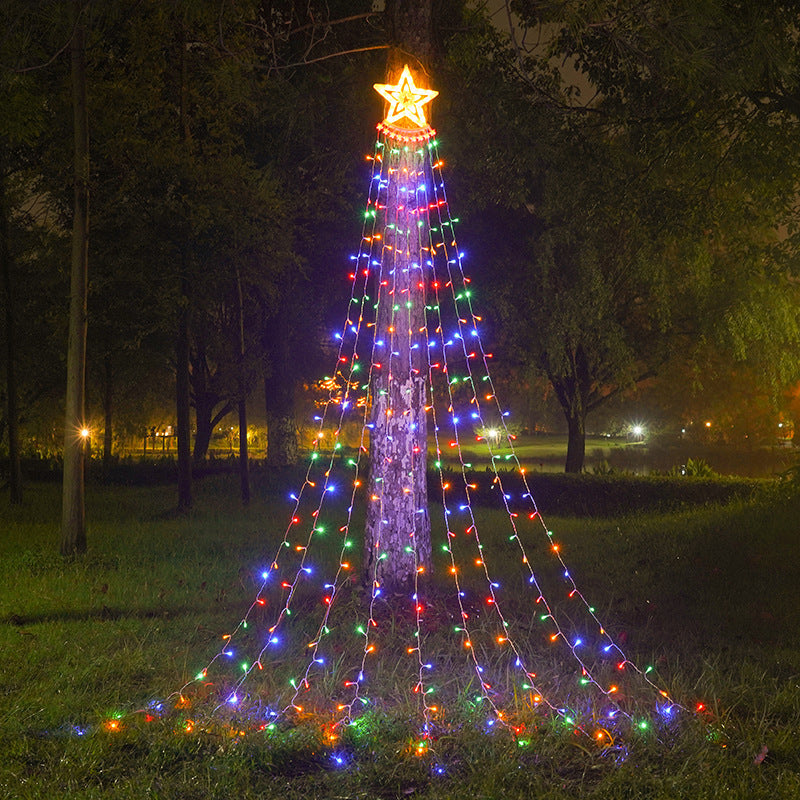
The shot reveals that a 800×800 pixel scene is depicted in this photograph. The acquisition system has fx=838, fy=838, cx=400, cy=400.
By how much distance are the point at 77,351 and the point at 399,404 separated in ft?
17.9

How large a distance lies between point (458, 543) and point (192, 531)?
4.55 meters

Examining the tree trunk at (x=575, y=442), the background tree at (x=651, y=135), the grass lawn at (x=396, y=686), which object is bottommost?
the grass lawn at (x=396, y=686)

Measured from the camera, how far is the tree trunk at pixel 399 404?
25.6ft

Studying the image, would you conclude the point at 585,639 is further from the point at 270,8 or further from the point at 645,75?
the point at 270,8

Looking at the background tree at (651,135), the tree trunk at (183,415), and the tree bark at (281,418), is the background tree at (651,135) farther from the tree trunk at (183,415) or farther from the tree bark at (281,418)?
the tree bark at (281,418)

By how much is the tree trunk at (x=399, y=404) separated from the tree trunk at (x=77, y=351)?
5.04 metres

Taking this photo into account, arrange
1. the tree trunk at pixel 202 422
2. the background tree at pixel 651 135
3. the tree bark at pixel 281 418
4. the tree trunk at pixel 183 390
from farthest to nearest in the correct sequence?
the tree trunk at pixel 202 422
the tree bark at pixel 281 418
the tree trunk at pixel 183 390
the background tree at pixel 651 135

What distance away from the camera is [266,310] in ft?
77.5

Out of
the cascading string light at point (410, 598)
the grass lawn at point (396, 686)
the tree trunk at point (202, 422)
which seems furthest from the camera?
the tree trunk at point (202, 422)

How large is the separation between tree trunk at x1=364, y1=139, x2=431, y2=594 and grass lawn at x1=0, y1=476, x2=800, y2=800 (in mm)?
465

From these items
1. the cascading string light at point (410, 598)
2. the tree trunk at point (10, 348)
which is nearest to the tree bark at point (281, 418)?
the tree trunk at point (10, 348)

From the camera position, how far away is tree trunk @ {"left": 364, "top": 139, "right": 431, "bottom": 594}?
307 inches

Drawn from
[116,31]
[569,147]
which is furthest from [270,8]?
[569,147]

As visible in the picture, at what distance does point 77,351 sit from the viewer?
11.1 metres
